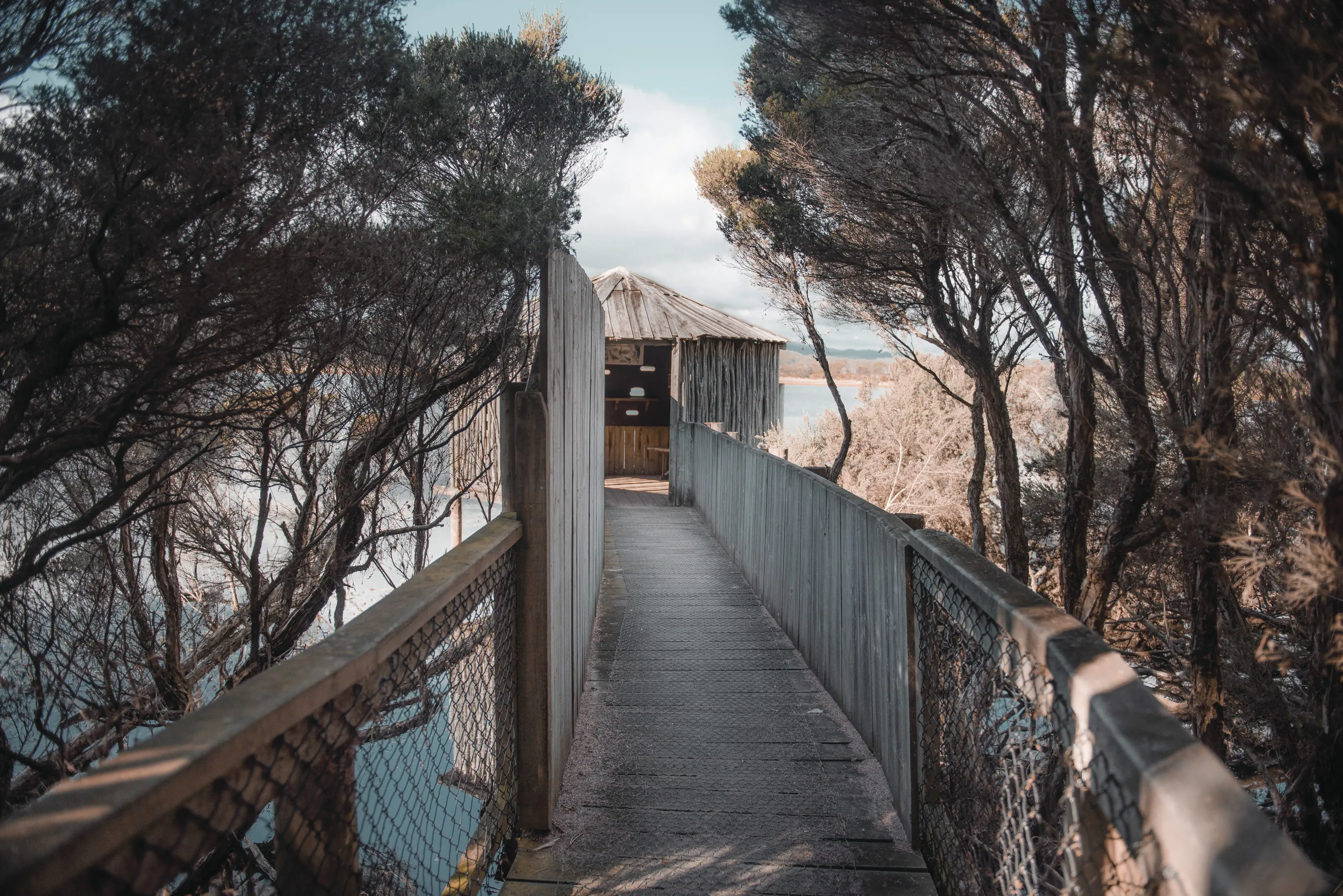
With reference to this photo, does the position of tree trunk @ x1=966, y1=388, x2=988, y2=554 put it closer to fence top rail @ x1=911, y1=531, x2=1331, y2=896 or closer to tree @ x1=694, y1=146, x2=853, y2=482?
tree @ x1=694, y1=146, x2=853, y2=482

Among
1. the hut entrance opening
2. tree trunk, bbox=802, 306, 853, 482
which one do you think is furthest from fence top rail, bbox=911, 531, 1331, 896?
the hut entrance opening

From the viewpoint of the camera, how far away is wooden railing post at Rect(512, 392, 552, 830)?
10.4ft

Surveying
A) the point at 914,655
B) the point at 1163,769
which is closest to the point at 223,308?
the point at 914,655

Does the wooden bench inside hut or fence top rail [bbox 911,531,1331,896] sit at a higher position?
the wooden bench inside hut

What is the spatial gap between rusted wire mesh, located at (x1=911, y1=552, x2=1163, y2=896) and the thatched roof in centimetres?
1320

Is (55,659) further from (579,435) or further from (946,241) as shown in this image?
(946,241)

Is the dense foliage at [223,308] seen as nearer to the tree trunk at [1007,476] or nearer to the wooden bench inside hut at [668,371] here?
the wooden bench inside hut at [668,371]

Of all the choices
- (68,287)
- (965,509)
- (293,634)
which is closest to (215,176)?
(68,287)

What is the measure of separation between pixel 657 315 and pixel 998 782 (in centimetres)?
1465

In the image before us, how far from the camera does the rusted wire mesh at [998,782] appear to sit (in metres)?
1.51

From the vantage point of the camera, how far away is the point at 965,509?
2055 cm

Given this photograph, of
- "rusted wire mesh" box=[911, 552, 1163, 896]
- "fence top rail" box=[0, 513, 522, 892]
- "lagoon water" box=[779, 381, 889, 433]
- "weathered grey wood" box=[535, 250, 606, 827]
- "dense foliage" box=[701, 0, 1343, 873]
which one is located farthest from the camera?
"lagoon water" box=[779, 381, 889, 433]

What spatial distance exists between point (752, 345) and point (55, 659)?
531 inches

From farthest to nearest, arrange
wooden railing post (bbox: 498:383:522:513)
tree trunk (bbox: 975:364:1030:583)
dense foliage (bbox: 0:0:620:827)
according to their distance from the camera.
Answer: tree trunk (bbox: 975:364:1030:583), dense foliage (bbox: 0:0:620:827), wooden railing post (bbox: 498:383:522:513)
